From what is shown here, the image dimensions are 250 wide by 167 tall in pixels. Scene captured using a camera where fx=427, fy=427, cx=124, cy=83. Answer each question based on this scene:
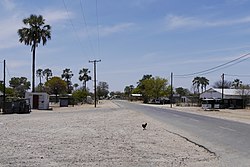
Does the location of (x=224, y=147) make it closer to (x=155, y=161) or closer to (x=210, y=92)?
(x=155, y=161)

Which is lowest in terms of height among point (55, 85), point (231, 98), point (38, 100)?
point (38, 100)

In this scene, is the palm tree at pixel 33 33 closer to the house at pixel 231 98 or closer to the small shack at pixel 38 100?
the small shack at pixel 38 100

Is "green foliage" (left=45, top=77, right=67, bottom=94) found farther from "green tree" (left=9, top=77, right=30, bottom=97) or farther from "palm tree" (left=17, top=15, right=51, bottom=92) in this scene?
"palm tree" (left=17, top=15, right=51, bottom=92)

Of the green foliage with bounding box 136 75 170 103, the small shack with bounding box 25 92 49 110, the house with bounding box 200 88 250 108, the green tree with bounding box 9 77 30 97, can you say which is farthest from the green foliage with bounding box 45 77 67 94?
the small shack with bounding box 25 92 49 110

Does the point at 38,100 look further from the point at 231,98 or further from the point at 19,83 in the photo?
the point at 19,83

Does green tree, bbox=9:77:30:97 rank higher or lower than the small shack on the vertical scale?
higher

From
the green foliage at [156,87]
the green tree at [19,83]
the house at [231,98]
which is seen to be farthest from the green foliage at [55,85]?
the house at [231,98]

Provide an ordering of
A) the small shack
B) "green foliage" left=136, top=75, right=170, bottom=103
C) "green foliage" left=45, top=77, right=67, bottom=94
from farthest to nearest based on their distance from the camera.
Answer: "green foliage" left=136, top=75, right=170, bottom=103
"green foliage" left=45, top=77, right=67, bottom=94
the small shack

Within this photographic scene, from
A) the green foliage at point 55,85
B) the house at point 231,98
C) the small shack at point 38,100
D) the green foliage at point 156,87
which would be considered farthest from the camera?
the green foliage at point 156,87

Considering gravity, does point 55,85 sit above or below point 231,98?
above

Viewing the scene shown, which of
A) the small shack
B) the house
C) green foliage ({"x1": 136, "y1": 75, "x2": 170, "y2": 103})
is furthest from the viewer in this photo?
green foliage ({"x1": 136, "y1": 75, "x2": 170, "y2": 103})

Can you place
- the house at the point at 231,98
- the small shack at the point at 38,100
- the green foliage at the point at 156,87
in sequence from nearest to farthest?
the small shack at the point at 38,100 → the house at the point at 231,98 → the green foliage at the point at 156,87

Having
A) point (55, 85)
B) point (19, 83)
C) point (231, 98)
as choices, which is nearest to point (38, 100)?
point (231, 98)

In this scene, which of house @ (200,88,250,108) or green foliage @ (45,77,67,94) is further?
green foliage @ (45,77,67,94)
